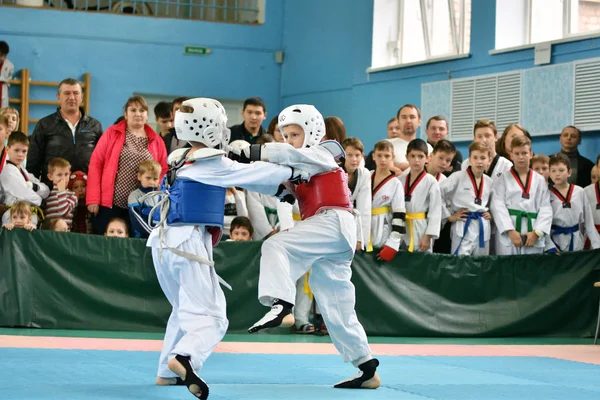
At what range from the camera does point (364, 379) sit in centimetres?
570

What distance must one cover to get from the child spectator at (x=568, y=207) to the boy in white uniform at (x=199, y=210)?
5259 mm

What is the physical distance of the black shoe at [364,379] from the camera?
5707 millimetres

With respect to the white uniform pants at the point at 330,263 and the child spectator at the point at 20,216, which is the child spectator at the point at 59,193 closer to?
the child spectator at the point at 20,216

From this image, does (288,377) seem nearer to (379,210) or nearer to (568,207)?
(379,210)

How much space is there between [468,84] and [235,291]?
644 centimetres

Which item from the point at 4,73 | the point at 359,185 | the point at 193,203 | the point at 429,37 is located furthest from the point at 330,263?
the point at 4,73

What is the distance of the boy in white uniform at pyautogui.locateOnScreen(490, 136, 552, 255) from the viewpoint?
971cm

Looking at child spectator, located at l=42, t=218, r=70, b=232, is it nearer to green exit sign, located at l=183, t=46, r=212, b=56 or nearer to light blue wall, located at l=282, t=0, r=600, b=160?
light blue wall, located at l=282, t=0, r=600, b=160

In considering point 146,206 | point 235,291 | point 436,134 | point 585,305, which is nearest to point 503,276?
point 585,305

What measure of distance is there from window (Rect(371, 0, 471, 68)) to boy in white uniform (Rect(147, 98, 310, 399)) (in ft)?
31.2

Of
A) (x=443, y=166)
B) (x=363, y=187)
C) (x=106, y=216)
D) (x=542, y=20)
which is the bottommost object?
(x=106, y=216)

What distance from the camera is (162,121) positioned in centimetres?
992

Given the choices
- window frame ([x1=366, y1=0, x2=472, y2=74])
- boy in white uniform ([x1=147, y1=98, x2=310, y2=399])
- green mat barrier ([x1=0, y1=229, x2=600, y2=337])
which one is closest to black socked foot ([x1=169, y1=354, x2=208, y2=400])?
boy in white uniform ([x1=147, y1=98, x2=310, y2=399])

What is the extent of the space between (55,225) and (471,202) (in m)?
4.15
